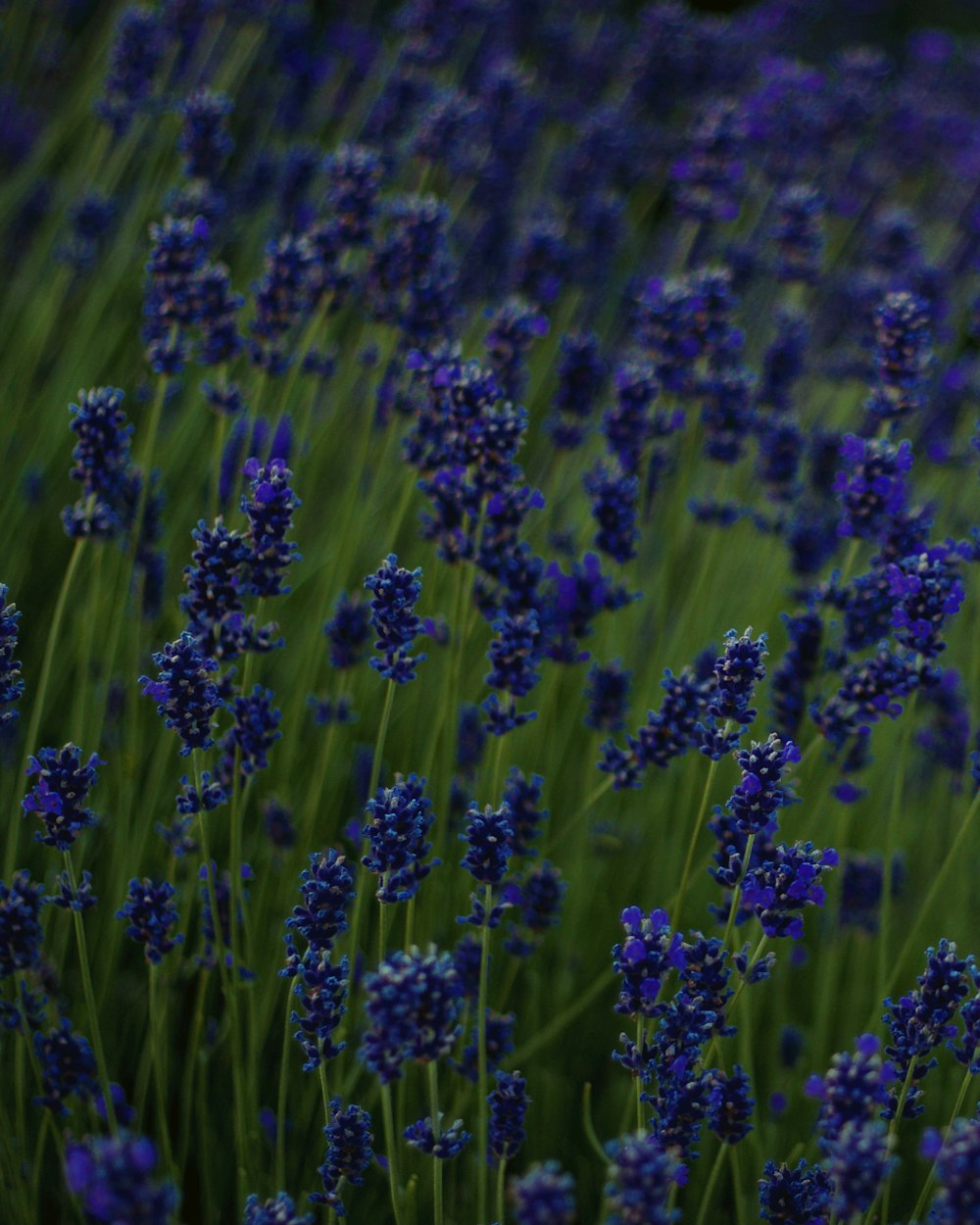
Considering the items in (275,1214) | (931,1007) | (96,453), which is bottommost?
(275,1214)

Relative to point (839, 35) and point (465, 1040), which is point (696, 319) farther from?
point (839, 35)

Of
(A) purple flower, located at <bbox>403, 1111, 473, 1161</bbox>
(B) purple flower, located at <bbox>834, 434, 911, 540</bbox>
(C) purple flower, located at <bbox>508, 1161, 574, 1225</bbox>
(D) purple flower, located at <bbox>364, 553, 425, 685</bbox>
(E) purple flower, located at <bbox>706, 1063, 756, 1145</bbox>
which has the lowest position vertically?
(C) purple flower, located at <bbox>508, 1161, 574, 1225</bbox>

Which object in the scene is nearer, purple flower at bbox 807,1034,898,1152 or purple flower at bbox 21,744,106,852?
purple flower at bbox 807,1034,898,1152

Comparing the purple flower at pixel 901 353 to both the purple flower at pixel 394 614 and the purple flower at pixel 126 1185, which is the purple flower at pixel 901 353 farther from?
the purple flower at pixel 126 1185

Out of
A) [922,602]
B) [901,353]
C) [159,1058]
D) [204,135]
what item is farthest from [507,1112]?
[204,135]

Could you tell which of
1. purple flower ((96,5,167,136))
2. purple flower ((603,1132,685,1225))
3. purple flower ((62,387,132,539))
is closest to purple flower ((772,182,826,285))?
purple flower ((96,5,167,136))

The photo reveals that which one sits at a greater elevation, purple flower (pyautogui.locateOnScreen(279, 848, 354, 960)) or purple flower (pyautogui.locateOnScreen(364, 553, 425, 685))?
purple flower (pyautogui.locateOnScreen(364, 553, 425, 685))

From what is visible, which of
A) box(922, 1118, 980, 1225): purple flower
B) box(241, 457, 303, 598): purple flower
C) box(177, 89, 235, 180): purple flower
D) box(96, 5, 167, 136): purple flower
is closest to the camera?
box(922, 1118, 980, 1225): purple flower

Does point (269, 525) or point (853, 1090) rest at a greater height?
point (269, 525)

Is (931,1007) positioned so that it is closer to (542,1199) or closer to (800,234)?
(542,1199)

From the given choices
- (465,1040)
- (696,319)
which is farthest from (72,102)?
(465,1040)

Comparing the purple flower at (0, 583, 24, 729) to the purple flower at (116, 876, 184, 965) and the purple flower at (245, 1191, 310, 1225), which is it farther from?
the purple flower at (245, 1191, 310, 1225)

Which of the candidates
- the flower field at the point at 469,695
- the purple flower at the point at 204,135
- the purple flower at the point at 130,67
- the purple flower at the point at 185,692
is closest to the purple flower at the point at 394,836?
the flower field at the point at 469,695

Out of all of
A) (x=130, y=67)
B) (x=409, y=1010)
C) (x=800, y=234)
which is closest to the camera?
(x=409, y=1010)
